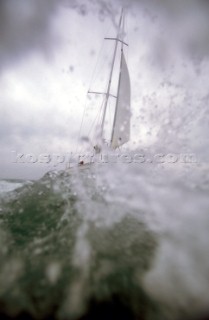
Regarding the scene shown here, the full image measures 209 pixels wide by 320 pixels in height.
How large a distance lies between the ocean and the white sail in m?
10.5

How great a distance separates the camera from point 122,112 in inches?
619

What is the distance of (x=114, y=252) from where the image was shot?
2.59m

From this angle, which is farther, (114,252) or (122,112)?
(122,112)

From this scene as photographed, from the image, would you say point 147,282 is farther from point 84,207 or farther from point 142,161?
point 142,161

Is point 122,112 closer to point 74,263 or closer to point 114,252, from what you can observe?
point 114,252

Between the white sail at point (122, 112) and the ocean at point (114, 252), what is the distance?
10488 millimetres

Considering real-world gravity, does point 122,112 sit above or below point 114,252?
above

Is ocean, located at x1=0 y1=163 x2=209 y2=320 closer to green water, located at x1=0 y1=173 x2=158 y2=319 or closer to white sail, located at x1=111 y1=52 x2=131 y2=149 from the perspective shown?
green water, located at x1=0 y1=173 x2=158 y2=319

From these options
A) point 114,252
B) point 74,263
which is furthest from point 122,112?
point 74,263

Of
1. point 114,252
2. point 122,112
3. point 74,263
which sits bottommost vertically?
point 74,263

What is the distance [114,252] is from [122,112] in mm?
13686

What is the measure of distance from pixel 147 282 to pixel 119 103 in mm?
14244

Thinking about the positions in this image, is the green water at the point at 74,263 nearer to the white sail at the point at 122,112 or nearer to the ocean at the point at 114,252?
the ocean at the point at 114,252

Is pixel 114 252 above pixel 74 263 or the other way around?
above
